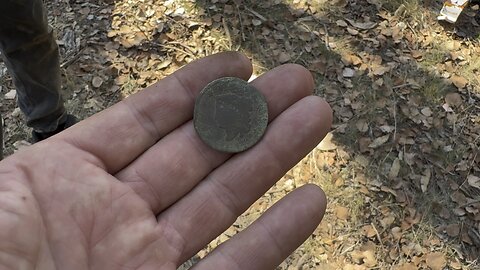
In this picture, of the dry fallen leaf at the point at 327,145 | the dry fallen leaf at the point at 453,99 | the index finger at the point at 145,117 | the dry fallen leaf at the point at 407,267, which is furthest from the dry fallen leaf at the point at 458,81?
the index finger at the point at 145,117

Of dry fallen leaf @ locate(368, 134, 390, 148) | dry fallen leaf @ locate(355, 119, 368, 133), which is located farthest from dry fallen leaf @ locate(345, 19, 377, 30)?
dry fallen leaf @ locate(368, 134, 390, 148)

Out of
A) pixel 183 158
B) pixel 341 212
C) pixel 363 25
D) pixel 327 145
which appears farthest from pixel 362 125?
pixel 183 158

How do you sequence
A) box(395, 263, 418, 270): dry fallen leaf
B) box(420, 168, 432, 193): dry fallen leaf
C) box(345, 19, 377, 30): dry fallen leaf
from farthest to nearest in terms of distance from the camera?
box(345, 19, 377, 30): dry fallen leaf → box(420, 168, 432, 193): dry fallen leaf → box(395, 263, 418, 270): dry fallen leaf

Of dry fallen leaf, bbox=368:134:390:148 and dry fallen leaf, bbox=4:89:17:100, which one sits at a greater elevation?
dry fallen leaf, bbox=368:134:390:148

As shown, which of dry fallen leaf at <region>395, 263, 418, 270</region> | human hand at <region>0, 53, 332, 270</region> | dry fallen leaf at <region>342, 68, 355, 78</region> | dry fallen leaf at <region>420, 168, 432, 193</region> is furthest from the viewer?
dry fallen leaf at <region>342, 68, 355, 78</region>

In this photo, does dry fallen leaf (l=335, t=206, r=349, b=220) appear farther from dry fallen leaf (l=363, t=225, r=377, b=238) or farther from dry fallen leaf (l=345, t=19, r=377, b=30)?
dry fallen leaf (l=345, t=19, r=377, b=30)

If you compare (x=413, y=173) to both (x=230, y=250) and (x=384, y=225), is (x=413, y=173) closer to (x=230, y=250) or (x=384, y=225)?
(x=384, y=225)

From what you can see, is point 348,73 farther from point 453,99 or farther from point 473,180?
point 473,180
